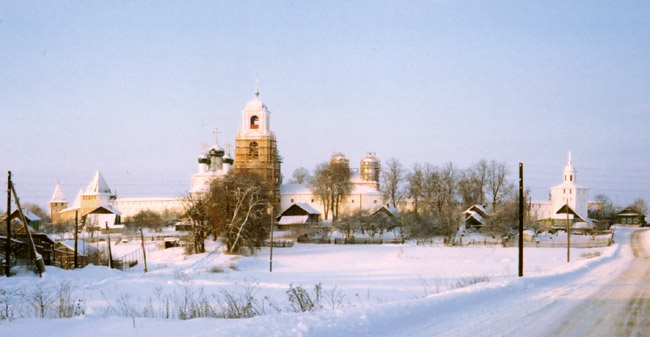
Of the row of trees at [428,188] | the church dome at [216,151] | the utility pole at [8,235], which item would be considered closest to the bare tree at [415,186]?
the row of trees at [428,188]

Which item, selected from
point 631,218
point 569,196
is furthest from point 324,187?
point 631,218

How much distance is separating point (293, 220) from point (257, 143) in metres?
15.9

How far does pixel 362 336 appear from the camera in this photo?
334 inches

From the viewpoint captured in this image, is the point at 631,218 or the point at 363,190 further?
the point at 631,218

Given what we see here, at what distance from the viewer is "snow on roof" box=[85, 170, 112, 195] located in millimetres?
87812

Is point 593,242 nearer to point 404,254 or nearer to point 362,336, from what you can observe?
point 404,254

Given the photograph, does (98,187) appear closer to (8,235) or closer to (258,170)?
(258,170)

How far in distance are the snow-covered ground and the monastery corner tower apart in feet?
81.2

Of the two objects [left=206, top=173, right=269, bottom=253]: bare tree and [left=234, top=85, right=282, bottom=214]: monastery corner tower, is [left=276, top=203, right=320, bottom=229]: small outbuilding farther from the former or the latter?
[left=206, top=173, right=269, bottom=253]: bare tree

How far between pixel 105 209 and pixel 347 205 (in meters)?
33.6

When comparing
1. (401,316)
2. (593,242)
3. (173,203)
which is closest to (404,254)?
(593,242)

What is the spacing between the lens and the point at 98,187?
8806cm

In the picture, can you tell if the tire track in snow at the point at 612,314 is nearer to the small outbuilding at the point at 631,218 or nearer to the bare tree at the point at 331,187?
the bare tree at the point at 331,187

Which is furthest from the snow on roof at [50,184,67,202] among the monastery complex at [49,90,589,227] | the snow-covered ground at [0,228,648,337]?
the snow-covered ground at [0,228,648,337]
